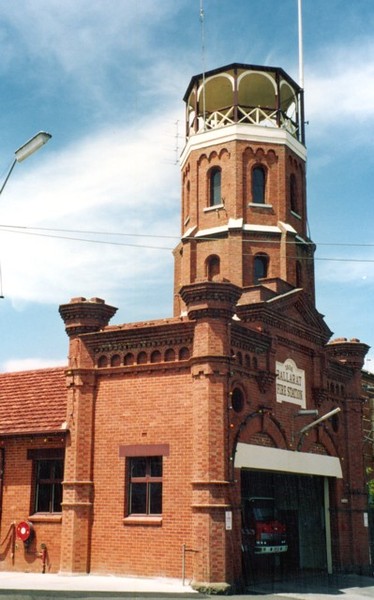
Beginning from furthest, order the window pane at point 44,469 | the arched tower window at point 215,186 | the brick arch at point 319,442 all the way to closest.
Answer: the arched tower window at point 215,186, the brick arch at point 319,442, the window pane at point 44,469

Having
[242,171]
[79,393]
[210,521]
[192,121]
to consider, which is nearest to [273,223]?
[242,171]

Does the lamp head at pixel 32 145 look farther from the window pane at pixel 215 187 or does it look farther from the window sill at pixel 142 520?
the window pane at pixel 215 187

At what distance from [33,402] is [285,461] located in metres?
8.39

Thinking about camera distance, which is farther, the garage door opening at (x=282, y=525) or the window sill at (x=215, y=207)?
the window sill at (x=215, y=207)

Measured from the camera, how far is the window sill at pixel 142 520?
20984mm

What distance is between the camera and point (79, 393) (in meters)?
23.0

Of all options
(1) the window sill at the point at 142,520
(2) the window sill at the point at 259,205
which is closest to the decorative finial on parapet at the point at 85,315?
(1) the window sill at the point at 142,520

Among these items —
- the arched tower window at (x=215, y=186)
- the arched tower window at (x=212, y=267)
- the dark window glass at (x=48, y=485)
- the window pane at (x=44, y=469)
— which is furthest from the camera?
the arched tower window at (x=215, y=186)

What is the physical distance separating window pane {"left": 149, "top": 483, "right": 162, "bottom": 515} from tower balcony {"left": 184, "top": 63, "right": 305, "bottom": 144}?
1600 cm

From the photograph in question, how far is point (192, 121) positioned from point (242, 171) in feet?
14.8

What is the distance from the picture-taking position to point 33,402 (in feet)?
82.8

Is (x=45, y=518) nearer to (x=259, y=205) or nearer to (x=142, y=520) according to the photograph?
(x=142, y=520)

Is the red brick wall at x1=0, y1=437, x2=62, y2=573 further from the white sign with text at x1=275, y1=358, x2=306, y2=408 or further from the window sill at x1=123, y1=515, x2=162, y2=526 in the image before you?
the white sign with text at x1=275, y1=358, x2=306, y2=408

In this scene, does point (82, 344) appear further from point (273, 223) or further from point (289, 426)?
point (273, 223)
